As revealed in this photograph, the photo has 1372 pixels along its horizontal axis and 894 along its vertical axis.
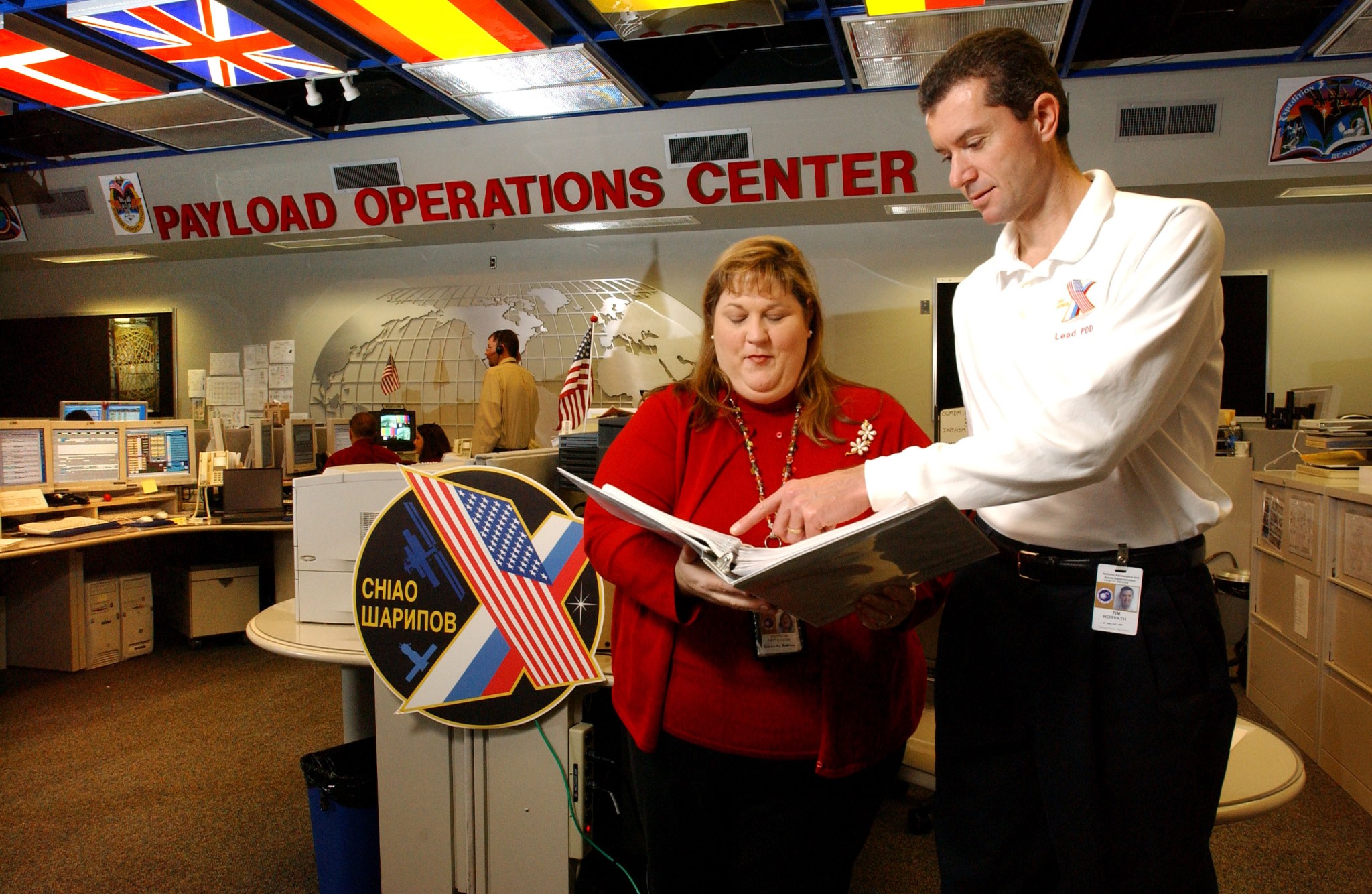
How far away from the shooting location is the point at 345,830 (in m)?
2.23

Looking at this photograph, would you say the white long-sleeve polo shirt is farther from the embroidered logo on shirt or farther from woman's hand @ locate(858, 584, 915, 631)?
woman's hand @ locate(858, 584, 915, 631)

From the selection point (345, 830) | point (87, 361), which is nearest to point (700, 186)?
point (345, 830)

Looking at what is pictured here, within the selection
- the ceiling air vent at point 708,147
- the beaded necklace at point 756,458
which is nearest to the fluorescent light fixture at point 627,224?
the ceiling air vent at point 708,147

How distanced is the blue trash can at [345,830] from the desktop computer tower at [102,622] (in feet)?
10.3

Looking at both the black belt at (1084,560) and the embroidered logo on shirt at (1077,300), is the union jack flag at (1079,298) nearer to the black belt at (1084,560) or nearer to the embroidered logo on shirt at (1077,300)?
the embroidered logo on shirt at (1077,300)

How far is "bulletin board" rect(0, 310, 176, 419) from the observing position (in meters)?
7.15

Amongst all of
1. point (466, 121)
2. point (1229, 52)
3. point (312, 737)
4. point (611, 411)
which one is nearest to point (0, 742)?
point (312, 737)

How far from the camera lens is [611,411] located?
9.21 ft

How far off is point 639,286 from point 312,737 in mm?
3662

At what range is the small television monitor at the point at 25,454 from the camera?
4254 mm

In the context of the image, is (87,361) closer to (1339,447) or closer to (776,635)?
(776,635)

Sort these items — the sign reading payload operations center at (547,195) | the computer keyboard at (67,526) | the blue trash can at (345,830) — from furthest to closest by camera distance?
1. the sign reading payload operations center at (547,195)
2. the computer keyboard at (67,526)
3. the blue trash can at (345,830)

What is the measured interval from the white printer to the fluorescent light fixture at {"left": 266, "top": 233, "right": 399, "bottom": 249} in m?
4.18

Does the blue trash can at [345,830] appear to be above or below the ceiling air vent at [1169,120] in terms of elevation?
below
